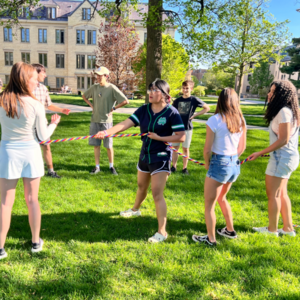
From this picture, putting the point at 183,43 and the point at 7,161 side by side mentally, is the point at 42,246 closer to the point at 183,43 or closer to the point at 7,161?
Result: the point at 7,161

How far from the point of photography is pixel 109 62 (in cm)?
2712

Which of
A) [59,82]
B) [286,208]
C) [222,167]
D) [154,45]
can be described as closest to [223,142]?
[222,167]

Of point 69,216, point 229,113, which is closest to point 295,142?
point 229,113

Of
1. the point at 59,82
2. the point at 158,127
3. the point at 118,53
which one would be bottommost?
the point at 158,127

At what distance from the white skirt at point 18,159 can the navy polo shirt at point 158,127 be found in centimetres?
137

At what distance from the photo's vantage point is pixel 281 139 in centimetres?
348

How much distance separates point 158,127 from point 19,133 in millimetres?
1620

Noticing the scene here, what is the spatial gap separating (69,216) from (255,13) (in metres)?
20.8

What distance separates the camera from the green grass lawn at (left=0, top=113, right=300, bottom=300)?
2.85m

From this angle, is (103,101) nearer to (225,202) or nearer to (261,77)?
(225,202)

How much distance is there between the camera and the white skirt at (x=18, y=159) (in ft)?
9.60

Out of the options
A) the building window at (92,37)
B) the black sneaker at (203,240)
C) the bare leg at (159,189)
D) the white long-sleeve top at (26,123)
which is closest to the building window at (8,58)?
the building window at (92,37)

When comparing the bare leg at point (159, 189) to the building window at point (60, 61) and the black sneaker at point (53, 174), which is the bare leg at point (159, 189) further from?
the building window at point (60, 61)

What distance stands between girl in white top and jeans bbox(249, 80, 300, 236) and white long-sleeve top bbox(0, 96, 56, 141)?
2.68 meters
